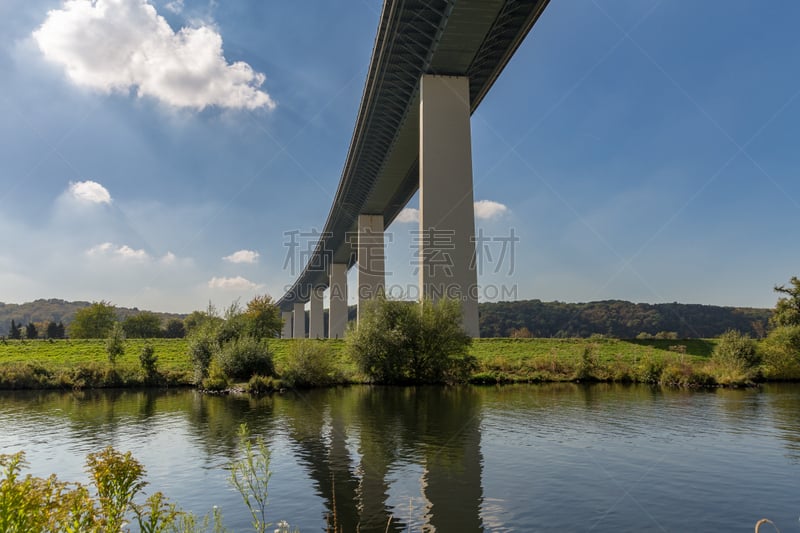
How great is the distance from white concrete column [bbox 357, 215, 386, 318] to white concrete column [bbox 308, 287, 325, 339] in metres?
35.5

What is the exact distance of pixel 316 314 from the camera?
359ft

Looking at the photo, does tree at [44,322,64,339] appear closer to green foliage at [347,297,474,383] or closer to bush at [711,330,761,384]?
green foliage at [347,297,474,383]

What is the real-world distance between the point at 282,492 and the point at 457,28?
3041 cm

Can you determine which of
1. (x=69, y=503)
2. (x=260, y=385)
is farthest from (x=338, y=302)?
(x=69, y=503)

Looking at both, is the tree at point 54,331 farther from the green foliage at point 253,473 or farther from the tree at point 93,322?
the green foliage at point 253,473

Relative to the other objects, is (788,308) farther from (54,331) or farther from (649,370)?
(54,331)

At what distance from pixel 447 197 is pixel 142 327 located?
7700cm

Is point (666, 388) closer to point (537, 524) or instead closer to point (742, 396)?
point (742, 396)

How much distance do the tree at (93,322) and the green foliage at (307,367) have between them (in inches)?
2383

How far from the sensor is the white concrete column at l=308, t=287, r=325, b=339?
105631 mm

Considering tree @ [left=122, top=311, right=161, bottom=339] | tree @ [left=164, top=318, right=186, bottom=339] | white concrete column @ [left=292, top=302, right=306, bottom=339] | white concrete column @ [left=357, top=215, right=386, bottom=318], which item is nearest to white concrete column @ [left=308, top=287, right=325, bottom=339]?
white concrete column @ [left=292, top=302, right=306, bottom=339]

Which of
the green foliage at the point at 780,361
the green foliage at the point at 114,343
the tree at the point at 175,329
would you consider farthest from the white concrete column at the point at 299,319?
the green foliage at the point at 780,361

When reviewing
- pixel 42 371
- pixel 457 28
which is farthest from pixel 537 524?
pixel 42 371

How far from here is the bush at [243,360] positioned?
30.2 metres
